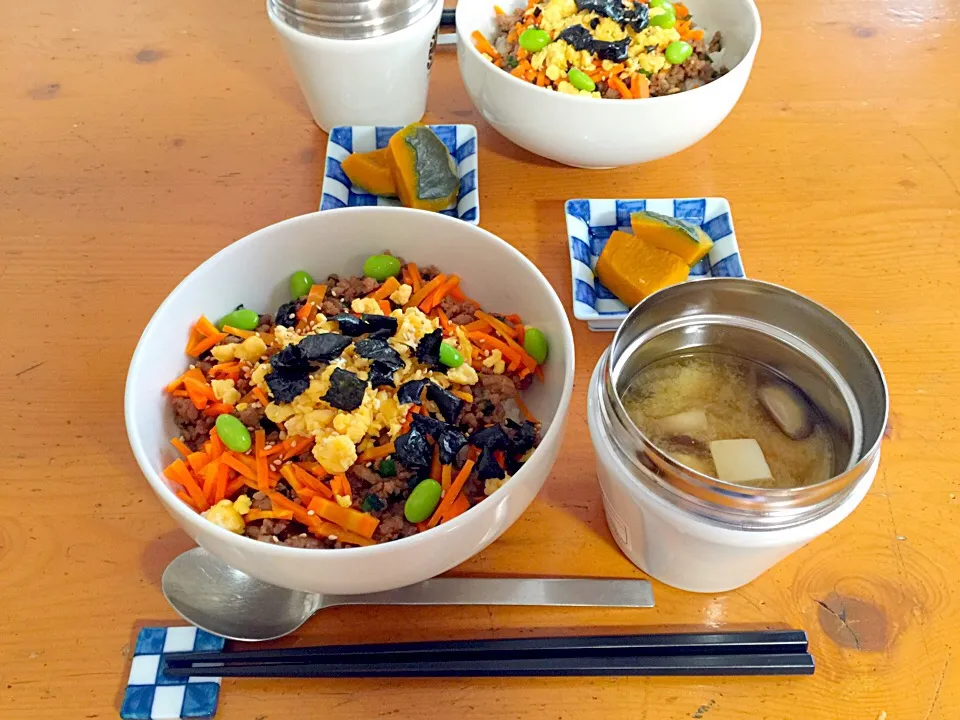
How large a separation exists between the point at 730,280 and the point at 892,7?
151 centimetres

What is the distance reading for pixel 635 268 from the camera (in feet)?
3.79

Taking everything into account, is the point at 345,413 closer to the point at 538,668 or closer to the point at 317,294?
the point at 317,294

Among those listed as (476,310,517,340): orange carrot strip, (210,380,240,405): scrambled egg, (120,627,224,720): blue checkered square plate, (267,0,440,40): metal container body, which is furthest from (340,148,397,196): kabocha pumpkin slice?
(120,627,224,720): blue checkered square plate

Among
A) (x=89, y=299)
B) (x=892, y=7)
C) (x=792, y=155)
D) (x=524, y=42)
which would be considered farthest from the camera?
(x=892, y=7)

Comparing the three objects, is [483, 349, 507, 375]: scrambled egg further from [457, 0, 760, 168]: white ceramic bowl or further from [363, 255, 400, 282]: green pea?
[457, 0, 760, 168]: white ceramic bowl

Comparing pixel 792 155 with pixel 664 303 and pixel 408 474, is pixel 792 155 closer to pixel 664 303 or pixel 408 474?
pixel 664 303

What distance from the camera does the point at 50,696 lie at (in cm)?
84

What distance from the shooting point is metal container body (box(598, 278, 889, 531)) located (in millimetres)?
690

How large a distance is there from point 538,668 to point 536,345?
41 cm

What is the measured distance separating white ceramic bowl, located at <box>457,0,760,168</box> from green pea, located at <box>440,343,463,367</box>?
A: 55 cm

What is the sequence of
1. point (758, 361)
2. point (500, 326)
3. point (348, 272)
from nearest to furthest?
point (758, 361) → point (500, 326) → point (348, 272)

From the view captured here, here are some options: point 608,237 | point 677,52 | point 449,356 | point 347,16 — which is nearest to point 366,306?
point 449,356

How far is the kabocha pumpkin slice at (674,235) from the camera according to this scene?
1.17 metres

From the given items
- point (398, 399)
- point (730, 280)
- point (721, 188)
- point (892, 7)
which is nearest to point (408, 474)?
point (398, 399)
